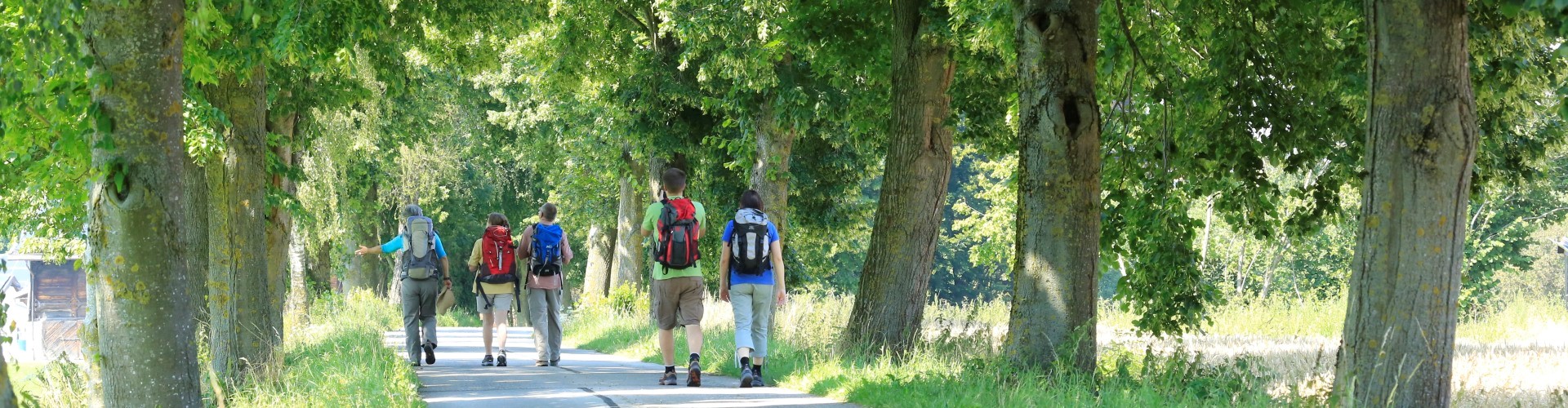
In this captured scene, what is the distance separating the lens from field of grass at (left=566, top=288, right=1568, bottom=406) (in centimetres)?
861

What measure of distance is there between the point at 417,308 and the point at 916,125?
209 inches

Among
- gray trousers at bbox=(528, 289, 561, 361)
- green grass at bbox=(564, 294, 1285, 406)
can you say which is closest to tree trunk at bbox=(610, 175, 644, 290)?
green grass at bbox=(564, 294, 1285, 406)

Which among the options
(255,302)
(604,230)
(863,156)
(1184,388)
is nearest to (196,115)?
(255,302)

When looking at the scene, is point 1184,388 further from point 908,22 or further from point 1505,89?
point 908,22

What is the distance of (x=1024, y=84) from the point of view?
9203 millimetres

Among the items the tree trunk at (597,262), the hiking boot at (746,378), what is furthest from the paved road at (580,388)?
the tree trunk at (597,262)

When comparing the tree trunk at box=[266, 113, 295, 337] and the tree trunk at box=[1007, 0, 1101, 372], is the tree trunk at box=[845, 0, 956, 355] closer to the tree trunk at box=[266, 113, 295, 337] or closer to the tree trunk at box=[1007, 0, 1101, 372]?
the tree trunk at box=[1007, 0, 1101, 372]

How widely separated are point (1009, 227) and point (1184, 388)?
32.3 metres

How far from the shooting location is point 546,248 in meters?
13.5

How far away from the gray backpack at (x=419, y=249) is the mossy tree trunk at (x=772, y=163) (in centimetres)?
600

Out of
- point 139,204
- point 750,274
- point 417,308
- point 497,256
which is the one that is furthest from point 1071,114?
point 417,308

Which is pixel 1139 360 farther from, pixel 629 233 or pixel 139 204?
pixel 629 233

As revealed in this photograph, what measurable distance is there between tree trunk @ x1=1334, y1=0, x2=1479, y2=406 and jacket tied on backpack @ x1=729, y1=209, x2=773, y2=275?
472 cm

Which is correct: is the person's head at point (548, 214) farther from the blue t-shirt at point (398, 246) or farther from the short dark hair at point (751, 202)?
the short dark hair at point (751, 202)
